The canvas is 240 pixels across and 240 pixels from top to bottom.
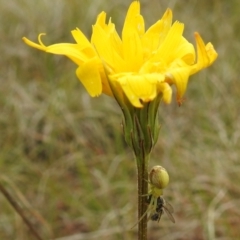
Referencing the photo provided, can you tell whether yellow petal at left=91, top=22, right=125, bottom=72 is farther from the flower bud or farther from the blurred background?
the blurred background

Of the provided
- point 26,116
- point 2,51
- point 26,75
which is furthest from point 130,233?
point 2,51

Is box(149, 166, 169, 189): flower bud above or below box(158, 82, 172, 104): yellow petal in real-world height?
below

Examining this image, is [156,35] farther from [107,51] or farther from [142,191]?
[142,191]

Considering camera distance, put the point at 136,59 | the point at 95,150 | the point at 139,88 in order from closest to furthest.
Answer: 1. the point at 139,88
2. the point at 136,59
3. the point at 95,150

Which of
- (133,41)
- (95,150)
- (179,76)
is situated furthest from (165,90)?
(95,150)

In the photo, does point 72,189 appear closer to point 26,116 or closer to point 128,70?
point 26,116

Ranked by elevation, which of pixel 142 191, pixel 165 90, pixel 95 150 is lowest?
pixel 95 150

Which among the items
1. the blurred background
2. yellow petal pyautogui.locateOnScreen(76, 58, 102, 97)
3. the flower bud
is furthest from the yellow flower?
the blurred background
